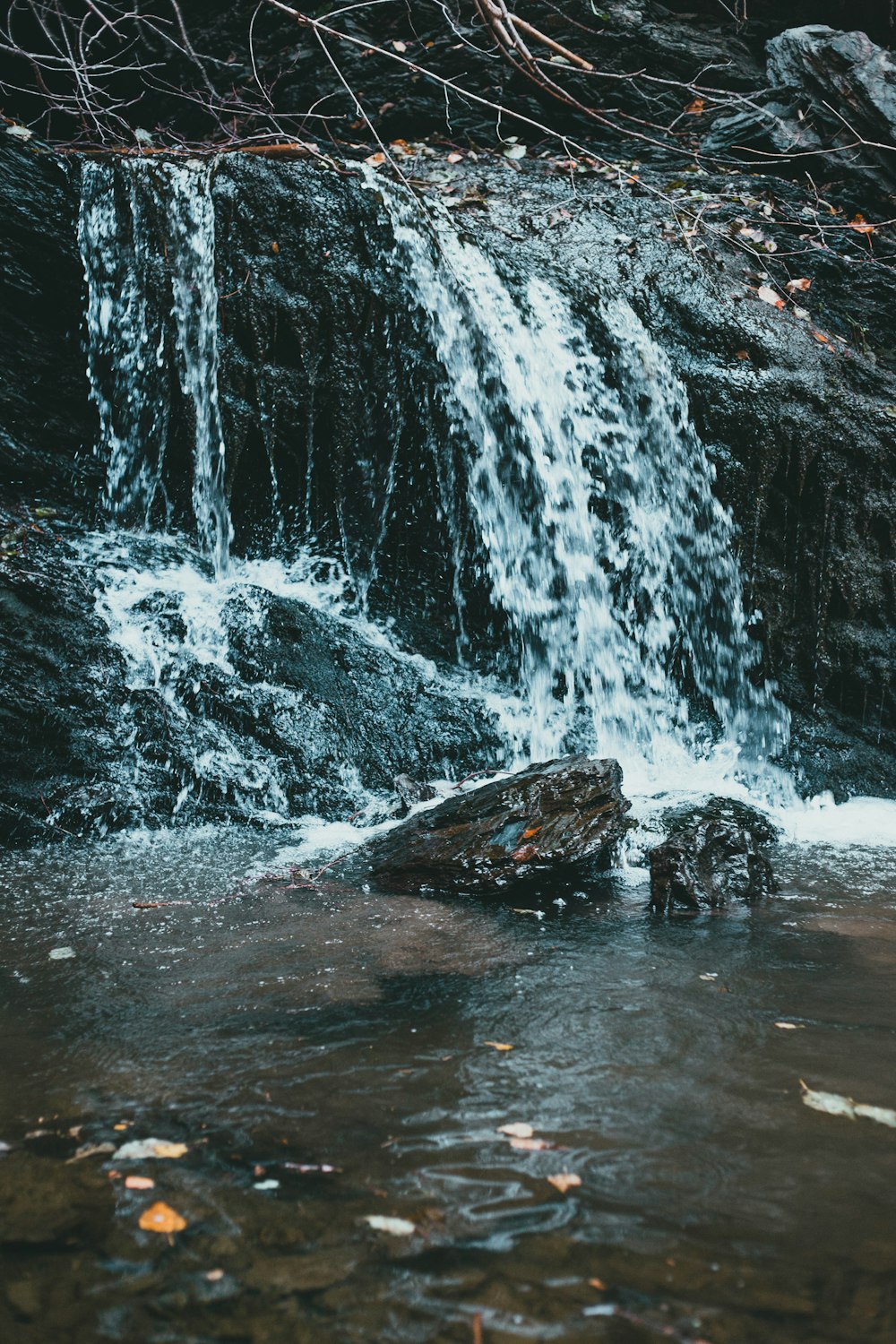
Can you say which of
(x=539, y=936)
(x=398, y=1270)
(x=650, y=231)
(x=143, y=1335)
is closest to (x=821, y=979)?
(x=539, y=936)

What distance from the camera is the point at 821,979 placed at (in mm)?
3092

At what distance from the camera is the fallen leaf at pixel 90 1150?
6.26 ft

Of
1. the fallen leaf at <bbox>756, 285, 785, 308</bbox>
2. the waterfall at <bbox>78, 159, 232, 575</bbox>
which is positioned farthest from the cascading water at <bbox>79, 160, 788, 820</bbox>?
the fallen leaf at <bbox>756, 285, 785, 308</bbox>

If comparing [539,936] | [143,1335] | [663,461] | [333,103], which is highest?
[333,103]

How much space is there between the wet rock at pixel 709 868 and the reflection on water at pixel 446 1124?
0.24 m

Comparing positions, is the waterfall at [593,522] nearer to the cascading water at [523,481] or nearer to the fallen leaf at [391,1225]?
the cascading water at [523,481]

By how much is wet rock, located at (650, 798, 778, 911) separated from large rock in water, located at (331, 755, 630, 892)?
0.38 metres

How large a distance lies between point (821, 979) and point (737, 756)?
13.7ft

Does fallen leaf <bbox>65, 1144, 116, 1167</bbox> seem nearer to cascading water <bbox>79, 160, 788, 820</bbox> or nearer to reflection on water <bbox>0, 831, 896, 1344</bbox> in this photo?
reflection on water <bbox>0, 831, 896, 1344</bbox>

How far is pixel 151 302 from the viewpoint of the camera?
7012mm

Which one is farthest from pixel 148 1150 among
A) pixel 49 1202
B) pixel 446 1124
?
pixel 446 1124

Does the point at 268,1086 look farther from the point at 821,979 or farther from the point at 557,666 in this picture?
the point at 557,666

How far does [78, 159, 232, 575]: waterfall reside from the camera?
6980 millimetres

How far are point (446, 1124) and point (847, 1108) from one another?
0.99 m
